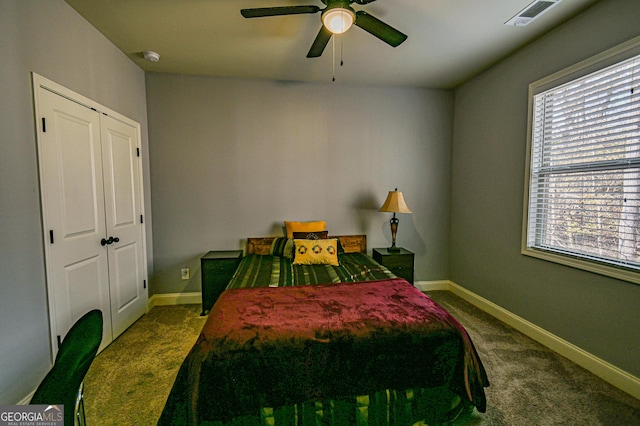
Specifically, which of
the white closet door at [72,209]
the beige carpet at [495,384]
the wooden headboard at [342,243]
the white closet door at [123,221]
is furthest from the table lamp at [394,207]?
the white closet door at [72,209]

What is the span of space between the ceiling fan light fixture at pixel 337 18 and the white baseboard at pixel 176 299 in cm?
316

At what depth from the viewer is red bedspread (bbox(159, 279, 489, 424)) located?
134cm

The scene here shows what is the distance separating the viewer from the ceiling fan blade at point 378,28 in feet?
5.70

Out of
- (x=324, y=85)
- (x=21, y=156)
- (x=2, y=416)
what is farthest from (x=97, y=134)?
(x=324, y=85)

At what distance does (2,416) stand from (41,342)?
1.17m

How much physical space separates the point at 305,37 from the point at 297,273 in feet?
7.05

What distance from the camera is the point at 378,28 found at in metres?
1.83

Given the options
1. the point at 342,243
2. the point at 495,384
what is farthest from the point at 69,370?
the point at 342,243

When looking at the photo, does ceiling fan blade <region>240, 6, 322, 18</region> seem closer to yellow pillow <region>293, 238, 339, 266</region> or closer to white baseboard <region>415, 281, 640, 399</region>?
yellow pillow <region>293, 238, 339, 266</region>

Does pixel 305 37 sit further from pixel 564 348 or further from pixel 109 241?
pixel 564 348

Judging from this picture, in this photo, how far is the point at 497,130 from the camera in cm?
288

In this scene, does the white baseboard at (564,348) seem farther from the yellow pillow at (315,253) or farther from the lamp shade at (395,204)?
the yellow pillow at (315,253)

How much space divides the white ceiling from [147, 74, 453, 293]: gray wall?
29 cm

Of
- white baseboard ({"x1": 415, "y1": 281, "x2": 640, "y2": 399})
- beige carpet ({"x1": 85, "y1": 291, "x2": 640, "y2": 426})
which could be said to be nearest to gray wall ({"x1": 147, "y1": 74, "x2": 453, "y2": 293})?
white baseboard ({"x1": 415, "y1": 281, "x2": 640, "y2": 399})
